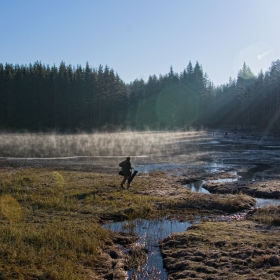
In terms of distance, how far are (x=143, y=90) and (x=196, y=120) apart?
24.2 metres

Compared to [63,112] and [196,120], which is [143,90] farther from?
[63,112]

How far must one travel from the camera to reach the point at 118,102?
110 metres

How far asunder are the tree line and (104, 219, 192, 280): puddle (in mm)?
79006

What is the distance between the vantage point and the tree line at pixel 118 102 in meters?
97.3

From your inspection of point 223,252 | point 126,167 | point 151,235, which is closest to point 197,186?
point 126,167

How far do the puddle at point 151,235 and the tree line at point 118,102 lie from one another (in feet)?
259

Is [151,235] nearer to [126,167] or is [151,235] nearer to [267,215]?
[267,215]

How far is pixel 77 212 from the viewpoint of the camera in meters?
13.7

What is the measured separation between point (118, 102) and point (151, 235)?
10052 cm

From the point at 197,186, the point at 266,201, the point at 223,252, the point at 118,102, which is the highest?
the point at 118,102

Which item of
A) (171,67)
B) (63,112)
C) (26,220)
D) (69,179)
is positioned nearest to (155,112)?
(171,67)

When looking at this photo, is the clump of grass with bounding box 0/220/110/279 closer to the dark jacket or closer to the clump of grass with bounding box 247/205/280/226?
the clump of grass with bounding box 247/205/280/226

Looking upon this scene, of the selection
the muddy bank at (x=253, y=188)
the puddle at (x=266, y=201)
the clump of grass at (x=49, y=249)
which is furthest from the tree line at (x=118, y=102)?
the clump of grass at (x=49, y=249)

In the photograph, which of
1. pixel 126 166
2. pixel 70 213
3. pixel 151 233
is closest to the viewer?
pixel 151 233
